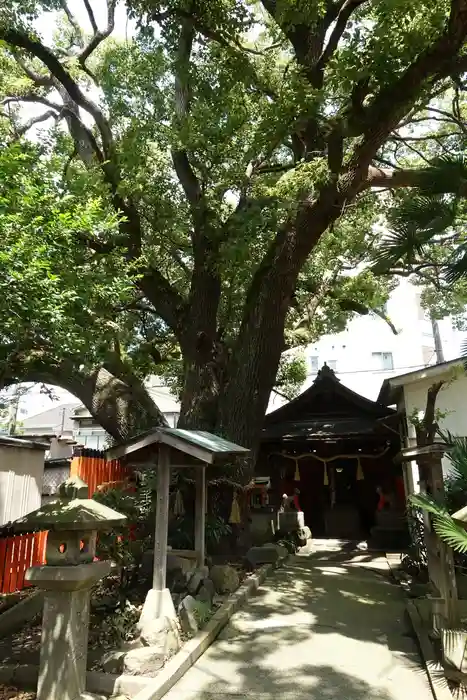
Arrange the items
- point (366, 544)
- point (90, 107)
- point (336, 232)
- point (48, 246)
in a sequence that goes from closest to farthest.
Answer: point (48, 246) → point (90, 107) → point (336, 232) → point (366, 544)

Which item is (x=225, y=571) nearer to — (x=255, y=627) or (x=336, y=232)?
(x=255, y=627)

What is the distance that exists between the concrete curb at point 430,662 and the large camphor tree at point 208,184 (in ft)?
14.0

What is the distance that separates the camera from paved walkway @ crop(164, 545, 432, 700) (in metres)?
5.09

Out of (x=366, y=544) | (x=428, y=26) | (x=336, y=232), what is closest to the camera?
(x=428, y=26)

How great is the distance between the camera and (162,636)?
5695 millimetres

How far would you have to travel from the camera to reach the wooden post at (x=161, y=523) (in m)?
6.42

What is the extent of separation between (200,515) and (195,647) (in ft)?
7.47

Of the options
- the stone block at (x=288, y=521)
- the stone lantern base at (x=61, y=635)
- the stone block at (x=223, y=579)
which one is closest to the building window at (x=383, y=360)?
the stone block at (x=288, y=521)

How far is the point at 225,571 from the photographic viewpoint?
8172 mm

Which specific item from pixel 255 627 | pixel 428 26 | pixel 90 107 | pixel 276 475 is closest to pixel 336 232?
pixel 428 26

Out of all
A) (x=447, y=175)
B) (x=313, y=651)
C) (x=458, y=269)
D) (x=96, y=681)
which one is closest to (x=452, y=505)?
(x=313, y=651)

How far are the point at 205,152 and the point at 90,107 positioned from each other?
2.85 meters

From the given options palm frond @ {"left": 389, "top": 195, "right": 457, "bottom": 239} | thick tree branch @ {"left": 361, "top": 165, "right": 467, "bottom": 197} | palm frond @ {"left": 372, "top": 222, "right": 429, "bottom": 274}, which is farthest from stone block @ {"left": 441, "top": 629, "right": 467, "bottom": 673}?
thick tree branch @ {"left": 361, "top": 165, "right": 467, "bottom": 197}

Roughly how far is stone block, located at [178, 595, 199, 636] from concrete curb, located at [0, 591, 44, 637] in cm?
212
